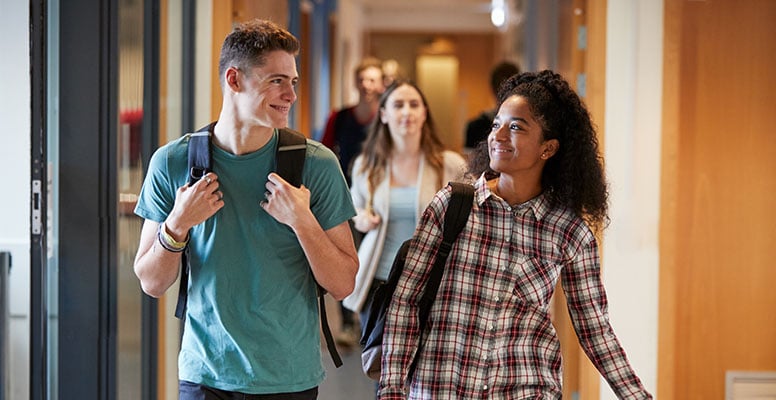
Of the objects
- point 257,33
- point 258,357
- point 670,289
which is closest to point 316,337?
point 258,357

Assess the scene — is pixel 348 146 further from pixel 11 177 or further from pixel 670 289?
pixel 11 177

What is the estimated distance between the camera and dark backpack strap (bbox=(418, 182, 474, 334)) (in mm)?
2189

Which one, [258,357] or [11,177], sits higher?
[11,177]

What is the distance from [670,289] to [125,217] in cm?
217

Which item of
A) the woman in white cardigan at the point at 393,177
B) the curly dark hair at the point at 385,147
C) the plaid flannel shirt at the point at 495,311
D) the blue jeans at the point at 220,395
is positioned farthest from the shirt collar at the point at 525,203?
the curly dark hair at the point at 385,147

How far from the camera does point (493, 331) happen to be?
2.18 m

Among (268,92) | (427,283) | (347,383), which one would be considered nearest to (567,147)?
(427,283)

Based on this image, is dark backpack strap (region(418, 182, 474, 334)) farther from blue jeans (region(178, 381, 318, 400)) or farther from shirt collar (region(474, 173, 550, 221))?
blue jeans (region(178, 381, 318, 400))

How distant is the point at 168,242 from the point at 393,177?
6.48 feet

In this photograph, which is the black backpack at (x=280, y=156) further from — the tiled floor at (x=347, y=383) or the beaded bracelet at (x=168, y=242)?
the tiled floor at (x=347, y=383)

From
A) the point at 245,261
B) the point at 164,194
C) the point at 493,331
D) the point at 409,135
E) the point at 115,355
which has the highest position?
the point at 409,135

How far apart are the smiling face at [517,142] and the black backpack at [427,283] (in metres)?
0.10

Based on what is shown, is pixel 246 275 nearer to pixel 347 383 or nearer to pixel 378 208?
pixel 378 208

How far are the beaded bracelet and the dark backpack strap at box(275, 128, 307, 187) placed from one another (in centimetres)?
27
